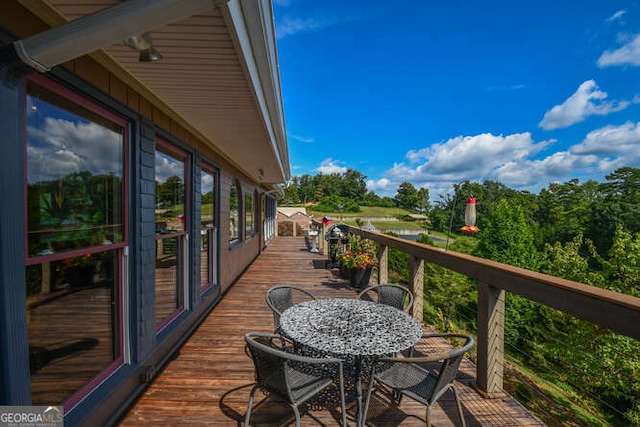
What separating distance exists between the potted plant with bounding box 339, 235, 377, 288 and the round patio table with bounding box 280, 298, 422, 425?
2.52m

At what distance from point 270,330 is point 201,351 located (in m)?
0.84

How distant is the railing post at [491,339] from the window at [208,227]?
3.34m

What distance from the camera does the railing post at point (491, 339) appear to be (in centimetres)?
225

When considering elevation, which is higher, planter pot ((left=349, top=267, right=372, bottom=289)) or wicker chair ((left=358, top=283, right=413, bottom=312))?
wicker chair ((left=358, top=283, right=413, bottom=312))

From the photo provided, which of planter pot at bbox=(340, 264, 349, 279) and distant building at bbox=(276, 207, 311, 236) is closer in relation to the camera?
planter pot at bbox=(340, 264, 349, 279)

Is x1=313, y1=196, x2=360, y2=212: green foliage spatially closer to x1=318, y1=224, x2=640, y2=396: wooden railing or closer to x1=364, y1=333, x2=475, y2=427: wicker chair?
x1=318, y1=224, x2=640, y2=396: wooden railing

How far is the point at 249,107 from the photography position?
8.45ft

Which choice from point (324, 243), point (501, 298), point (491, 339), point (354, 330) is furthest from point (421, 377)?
point (324, 243)

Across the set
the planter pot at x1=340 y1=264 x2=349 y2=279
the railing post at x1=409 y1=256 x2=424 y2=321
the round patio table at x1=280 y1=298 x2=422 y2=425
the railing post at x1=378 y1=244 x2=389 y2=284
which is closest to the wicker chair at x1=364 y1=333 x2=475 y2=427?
the round patio table at x1=280 y1=298 x2=422 y2=425

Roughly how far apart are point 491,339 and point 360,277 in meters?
3.05

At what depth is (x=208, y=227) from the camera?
443 centimetres

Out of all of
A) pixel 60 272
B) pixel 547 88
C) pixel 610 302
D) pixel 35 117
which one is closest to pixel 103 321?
pixel 60 272

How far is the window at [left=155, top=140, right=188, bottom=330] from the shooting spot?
2953 millimetres

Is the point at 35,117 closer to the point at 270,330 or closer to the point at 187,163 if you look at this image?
the point at 187,163
